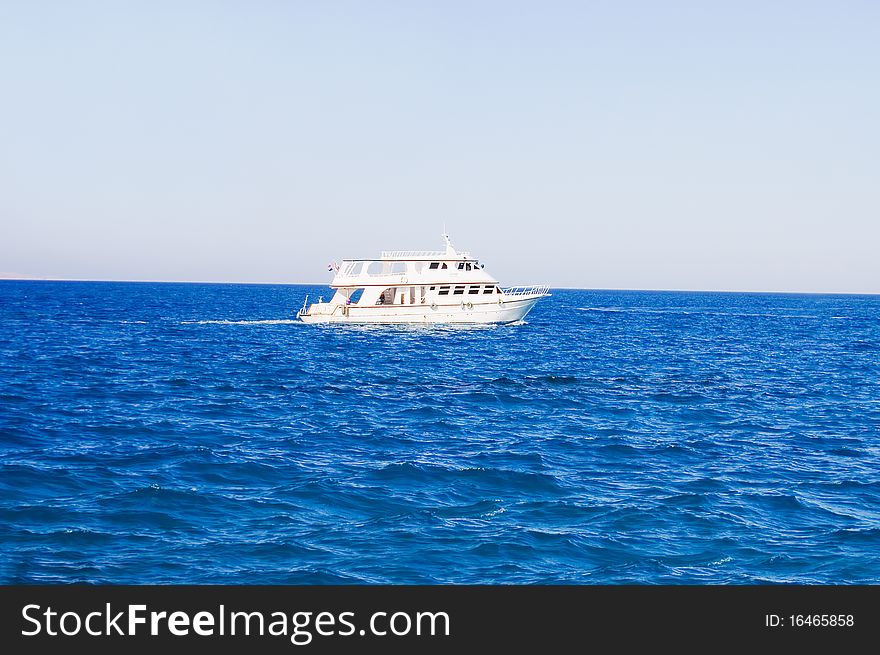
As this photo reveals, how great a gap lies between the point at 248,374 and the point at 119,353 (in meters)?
13.5

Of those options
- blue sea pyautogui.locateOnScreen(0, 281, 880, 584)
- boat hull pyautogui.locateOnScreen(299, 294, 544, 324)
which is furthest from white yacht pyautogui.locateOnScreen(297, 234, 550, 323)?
blue sea pyautogui.locateOnScreen(0, 281, 880, 584)

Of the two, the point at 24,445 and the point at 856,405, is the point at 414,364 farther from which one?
the point at 24,445

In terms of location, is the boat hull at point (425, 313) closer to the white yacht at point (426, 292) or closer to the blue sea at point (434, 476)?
the white yacht at point (426, 292)

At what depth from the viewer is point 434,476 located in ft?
53.6

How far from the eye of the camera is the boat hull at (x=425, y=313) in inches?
2606

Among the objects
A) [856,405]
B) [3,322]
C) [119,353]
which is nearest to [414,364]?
[119,353]

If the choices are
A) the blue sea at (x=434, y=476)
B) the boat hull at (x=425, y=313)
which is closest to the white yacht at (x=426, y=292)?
the boat hull at (x=425, y=313)

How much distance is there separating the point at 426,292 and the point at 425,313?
74.4 inches

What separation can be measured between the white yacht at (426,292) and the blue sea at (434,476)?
93.4 ft

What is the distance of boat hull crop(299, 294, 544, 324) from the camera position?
6619cm

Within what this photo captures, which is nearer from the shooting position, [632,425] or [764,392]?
[632,425]

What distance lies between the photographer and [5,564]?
35.2ft

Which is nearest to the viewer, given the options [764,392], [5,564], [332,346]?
[5,564]

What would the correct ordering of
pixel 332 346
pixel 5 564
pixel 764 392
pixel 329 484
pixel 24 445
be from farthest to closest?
pixel 332 346, pixel 764 392, pixel 24 445, pixel 329 484, pixel 5 564
